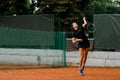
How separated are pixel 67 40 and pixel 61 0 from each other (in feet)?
12.2

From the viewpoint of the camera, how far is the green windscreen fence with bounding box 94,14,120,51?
18250 mm

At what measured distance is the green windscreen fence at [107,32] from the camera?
719 inches

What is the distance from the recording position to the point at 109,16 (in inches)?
725

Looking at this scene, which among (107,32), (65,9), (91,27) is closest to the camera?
(107,32)

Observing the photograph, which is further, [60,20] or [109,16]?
[60,20]

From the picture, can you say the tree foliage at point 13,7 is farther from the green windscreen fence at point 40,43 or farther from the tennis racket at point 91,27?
the tennis racket at point 91,27

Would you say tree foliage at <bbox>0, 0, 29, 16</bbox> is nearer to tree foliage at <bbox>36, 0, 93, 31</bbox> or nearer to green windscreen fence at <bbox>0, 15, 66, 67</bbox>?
tree foliage at <bbox>36, 0, 93, 31</bbox>

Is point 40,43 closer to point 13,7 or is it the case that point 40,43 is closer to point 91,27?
point 91,27

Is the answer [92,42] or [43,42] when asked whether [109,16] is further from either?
[43,42]

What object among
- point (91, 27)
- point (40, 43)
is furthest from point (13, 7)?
point (91, 27)

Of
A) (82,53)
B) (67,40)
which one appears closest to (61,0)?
(67,40)

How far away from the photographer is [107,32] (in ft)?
60.5

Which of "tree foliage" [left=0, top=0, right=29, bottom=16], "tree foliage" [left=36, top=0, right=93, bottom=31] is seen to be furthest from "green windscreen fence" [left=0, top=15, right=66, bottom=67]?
"tree foliage" [left=0, top=0, right=29, bottom=16]

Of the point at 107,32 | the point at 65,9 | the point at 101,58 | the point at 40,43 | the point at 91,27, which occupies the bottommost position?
the point at 101,58
